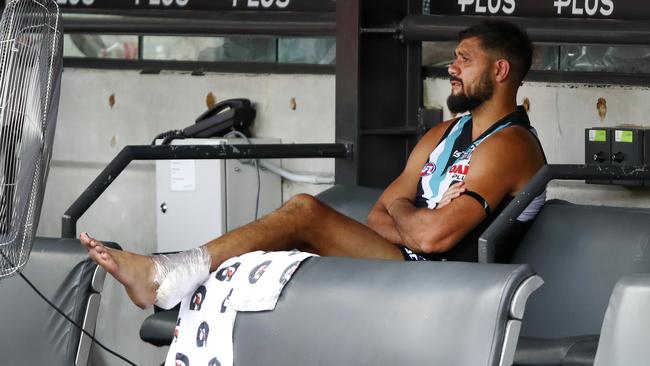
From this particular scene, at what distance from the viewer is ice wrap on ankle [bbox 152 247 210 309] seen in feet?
11.6

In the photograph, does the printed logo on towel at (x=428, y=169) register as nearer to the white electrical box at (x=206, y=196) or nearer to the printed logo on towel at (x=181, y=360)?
the printed logo on towel at (x=181, y=360)

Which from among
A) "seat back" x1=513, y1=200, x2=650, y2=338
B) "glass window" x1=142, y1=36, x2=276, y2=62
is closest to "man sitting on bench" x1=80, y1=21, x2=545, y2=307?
"seat back" x1=513, y1=200, x2=650, y2=338

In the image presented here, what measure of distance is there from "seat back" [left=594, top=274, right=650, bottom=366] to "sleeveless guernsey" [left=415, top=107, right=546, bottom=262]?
121cm

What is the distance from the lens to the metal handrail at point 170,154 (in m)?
4.13

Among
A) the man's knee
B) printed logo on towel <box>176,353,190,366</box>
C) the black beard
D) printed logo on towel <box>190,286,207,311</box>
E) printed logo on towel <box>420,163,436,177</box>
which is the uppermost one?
the black beard

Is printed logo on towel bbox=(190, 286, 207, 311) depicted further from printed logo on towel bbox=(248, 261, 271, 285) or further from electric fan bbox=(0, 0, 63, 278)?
electric fan bbox=(0, 0, 63, 278)

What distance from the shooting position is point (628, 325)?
2691mm

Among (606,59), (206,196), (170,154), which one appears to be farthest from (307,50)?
(170,154)

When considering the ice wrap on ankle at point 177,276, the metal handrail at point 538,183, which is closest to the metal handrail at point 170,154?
the ice wrap on ankle at point 177,276

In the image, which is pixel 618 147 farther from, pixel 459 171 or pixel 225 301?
pixel 225 301

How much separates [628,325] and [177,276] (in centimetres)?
133

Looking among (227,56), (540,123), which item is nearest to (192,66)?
(227,56)

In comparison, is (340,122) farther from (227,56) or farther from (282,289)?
(282,289)

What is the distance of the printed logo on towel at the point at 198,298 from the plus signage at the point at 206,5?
2385mm
